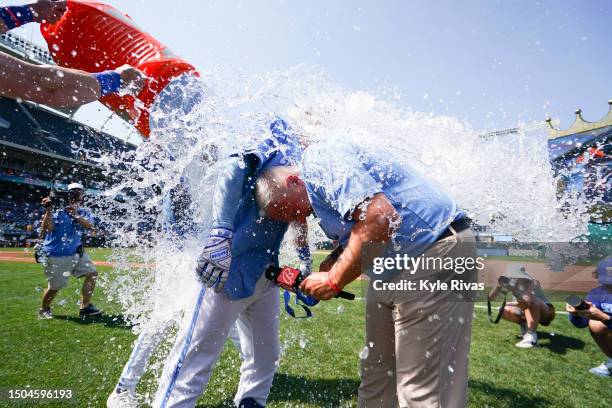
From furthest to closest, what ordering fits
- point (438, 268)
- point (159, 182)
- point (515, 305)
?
point (515, 305) < point (159, 182) < point (438, 268)

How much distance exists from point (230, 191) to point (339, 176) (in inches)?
27.9

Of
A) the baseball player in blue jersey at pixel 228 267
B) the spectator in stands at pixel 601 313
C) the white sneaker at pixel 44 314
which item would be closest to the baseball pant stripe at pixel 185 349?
the baseball player in blue jersey at pixel 228 267

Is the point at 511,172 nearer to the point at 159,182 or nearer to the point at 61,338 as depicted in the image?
the point at 159,182

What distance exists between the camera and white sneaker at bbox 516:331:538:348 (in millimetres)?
4887

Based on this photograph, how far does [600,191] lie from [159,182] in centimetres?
1977

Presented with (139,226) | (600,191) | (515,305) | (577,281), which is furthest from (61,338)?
(600,191)

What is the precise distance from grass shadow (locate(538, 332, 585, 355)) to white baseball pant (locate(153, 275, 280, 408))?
4.47m

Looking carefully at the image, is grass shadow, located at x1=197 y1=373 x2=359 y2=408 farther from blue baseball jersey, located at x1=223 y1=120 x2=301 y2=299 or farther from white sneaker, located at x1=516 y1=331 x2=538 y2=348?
white sneaker, located at x1=516 y1=331 x2=538 y2=348

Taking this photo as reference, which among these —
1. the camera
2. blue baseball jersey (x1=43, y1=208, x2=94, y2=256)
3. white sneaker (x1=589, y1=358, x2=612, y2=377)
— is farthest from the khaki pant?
blue baseball jersey (x1=43, y1=208, x2=94, y2=256)

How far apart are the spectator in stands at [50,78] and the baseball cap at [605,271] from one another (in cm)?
557

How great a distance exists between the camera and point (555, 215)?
648 cm

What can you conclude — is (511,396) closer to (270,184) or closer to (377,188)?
(377,188)

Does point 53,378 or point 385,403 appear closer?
point 385,403

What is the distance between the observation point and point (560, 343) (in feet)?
16.9
